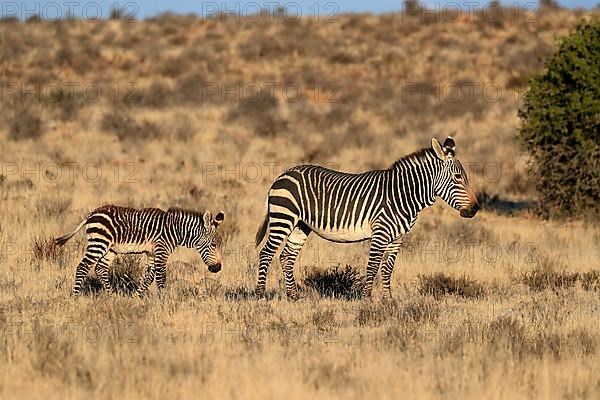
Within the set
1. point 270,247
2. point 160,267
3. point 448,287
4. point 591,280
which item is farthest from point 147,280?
point 591,280

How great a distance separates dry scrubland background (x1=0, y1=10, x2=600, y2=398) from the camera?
708cm

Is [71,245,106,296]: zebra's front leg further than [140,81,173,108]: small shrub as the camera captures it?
No

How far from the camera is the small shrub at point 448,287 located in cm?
1134

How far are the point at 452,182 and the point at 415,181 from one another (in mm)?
446

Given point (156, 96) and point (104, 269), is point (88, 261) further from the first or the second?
point (156, 96)

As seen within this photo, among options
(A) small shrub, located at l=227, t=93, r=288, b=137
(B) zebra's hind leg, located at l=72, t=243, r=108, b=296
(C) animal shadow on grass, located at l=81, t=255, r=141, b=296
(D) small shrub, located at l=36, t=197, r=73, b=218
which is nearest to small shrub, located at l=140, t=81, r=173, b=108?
(A) small shrub, located at l=227, t=93, r=288, b=137

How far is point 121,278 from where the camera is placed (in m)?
11.7

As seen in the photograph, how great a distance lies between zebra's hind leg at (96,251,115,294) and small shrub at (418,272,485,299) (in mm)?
3912

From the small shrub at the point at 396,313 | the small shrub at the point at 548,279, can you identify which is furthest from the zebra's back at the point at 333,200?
the small shrub at the point at 548,279

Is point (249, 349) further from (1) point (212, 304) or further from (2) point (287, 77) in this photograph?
(2) point (287, 77)

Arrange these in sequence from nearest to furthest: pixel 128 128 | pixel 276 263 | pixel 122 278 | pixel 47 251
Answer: pixel 122 278
pixel 47 251
pixel 276 263
pixel 128 128

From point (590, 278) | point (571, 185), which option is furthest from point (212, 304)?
point (571, 185)

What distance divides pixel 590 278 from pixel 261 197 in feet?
28.8

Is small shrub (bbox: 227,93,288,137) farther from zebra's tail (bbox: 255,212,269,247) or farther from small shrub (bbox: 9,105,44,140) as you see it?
zebra's tail (bbox: 255,212,269,247)
